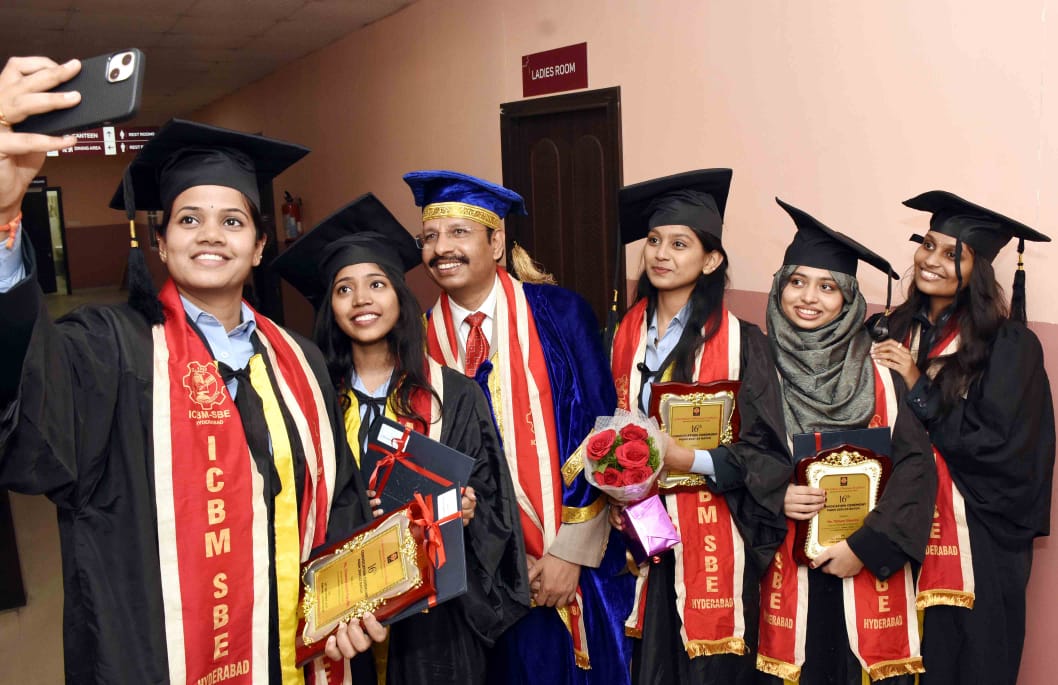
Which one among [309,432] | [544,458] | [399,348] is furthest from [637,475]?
[309,432]

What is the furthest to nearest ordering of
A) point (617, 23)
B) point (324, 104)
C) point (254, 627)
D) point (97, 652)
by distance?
point (324, 104) < point (617, 23) < point (254, 627) < point (97, 652)

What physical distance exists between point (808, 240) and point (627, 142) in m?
2.39

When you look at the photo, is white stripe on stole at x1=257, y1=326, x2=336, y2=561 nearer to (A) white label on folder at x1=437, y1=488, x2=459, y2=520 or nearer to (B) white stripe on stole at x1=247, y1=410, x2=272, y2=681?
(B) white stripe on stole at x1=247, y1=410, x2=272, y2=681

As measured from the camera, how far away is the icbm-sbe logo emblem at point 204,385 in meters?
1.80

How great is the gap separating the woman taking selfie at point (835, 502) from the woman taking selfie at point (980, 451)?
131mm

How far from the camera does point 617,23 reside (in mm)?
4707

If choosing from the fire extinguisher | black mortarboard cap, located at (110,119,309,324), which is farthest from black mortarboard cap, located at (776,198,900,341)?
the fire extinguisher

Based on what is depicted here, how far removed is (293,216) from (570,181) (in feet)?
18.7

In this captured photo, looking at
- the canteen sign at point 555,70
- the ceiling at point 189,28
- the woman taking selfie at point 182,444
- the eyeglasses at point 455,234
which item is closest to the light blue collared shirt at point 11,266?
the woman taking selfie at point 182,444

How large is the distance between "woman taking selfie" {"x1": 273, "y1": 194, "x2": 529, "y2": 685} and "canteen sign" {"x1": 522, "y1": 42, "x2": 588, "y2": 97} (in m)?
3.03

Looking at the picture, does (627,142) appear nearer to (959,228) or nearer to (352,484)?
(959,228)

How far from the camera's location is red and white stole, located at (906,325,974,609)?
2523 millimetres

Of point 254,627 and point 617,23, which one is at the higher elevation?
point 617,23

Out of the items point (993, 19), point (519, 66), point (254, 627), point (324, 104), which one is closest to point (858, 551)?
A: point (254, 627)
